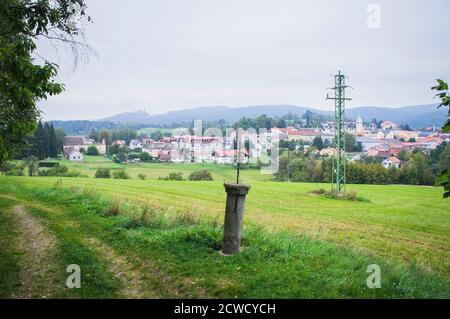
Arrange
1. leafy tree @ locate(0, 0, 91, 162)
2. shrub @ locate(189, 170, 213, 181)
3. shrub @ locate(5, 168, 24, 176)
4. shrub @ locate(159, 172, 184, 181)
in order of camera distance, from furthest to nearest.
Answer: shrub @ locate(189, 170, 213, 181) → shrub @ locate(159, 172, 184, 181) → shrub @ locate(5, 168, 24, 176) → leafy tree @ locate(0, 0, 91, 162)

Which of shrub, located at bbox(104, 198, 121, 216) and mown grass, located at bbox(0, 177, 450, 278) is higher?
shrub, located at bbox(104, 198, 121, 216)

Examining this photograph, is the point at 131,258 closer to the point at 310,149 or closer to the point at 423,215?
the point at 423,215

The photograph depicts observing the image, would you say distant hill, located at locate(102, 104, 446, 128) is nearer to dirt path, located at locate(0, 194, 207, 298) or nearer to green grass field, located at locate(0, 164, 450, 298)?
green grass field, located at locate(0, 164, 450, 298)

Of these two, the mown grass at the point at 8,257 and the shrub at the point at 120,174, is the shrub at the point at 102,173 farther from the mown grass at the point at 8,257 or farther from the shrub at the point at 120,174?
the mown grass at the point at 8,257

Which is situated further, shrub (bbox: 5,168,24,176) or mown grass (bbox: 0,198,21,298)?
shrub (bbox: 5,168,24,176)

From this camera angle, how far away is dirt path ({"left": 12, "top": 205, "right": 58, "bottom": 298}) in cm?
645

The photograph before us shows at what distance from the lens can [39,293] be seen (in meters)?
6.31

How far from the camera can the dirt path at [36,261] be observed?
6453 millimetres

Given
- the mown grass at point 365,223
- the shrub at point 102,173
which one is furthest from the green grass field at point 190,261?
the shrub at point 102,173

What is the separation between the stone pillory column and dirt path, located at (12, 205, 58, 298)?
3641mm

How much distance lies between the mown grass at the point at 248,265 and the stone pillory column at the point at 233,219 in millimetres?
296

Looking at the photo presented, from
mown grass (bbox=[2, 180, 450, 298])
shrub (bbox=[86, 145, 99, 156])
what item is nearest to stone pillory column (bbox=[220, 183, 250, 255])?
mown grass (bbox=[2, 180, 450, 298])

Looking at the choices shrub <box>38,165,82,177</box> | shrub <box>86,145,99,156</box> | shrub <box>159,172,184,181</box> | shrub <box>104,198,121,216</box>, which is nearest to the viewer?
shrub <box>104,198,121,216</box>
